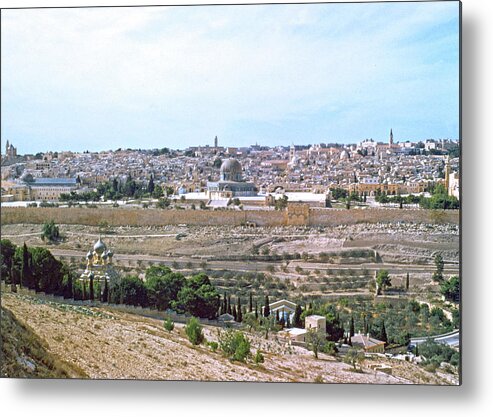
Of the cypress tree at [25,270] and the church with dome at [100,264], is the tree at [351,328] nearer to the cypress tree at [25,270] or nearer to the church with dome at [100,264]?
the church with dome at [100,264]

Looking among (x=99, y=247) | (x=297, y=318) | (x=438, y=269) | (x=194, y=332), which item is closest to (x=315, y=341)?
(x=297, y=318)

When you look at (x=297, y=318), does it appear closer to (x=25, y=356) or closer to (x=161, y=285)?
(x=161, y=285)

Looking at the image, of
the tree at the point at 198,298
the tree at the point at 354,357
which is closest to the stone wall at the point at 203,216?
the tree at the point at 198,298

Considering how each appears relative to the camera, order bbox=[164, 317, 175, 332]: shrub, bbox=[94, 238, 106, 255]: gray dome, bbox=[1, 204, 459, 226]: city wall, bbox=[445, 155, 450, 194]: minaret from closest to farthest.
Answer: bbox=[445, 155, 450, 194]: minaret < bbox=[1, 204, 459, 226]: city wall < bbox=[164, 317, 175, 332]: shrub < bbox=[94, 238, 106, 255]: gray dome

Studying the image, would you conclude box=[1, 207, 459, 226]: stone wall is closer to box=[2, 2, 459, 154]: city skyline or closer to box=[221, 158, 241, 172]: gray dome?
box=[221, 158, 241, 172]: gray dome

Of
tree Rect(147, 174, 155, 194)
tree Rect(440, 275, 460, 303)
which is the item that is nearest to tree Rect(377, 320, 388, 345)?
tree Rect(440, 275, 460, 303)

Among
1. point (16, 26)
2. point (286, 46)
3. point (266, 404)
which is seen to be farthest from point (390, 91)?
point (16, 26)

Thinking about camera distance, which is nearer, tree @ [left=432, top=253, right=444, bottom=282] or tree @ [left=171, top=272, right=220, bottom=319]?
tree @ [left=432, top=253, right=444, bottom=282]
